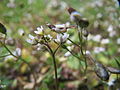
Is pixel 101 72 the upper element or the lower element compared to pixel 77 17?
lower

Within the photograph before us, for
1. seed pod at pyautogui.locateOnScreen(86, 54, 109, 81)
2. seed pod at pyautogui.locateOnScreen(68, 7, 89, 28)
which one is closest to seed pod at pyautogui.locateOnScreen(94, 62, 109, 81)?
seed pod at pyautogui.locateOnScreen(86, 54, 109, 81)

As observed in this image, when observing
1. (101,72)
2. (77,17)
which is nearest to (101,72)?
(101,72)

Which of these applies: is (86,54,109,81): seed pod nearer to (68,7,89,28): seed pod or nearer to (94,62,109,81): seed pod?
(94,62,109,81): seed pod

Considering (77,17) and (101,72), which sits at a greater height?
(77,17)

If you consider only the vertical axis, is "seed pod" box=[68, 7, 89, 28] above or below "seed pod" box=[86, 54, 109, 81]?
above

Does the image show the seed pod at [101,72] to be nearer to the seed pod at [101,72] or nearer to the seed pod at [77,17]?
the seed pod at [101,72]

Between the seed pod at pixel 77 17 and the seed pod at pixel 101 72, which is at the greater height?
the seed pod at pixel 77 17

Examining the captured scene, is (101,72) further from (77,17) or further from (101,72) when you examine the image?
(77,17)

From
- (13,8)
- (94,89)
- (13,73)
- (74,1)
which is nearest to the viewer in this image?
(94,89)

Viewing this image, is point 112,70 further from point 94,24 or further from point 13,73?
point 94,24

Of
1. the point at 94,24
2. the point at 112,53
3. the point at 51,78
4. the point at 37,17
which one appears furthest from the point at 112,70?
the point at 37,17

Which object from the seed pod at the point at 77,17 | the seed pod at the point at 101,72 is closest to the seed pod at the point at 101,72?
the seed pod at the point at 101,72
